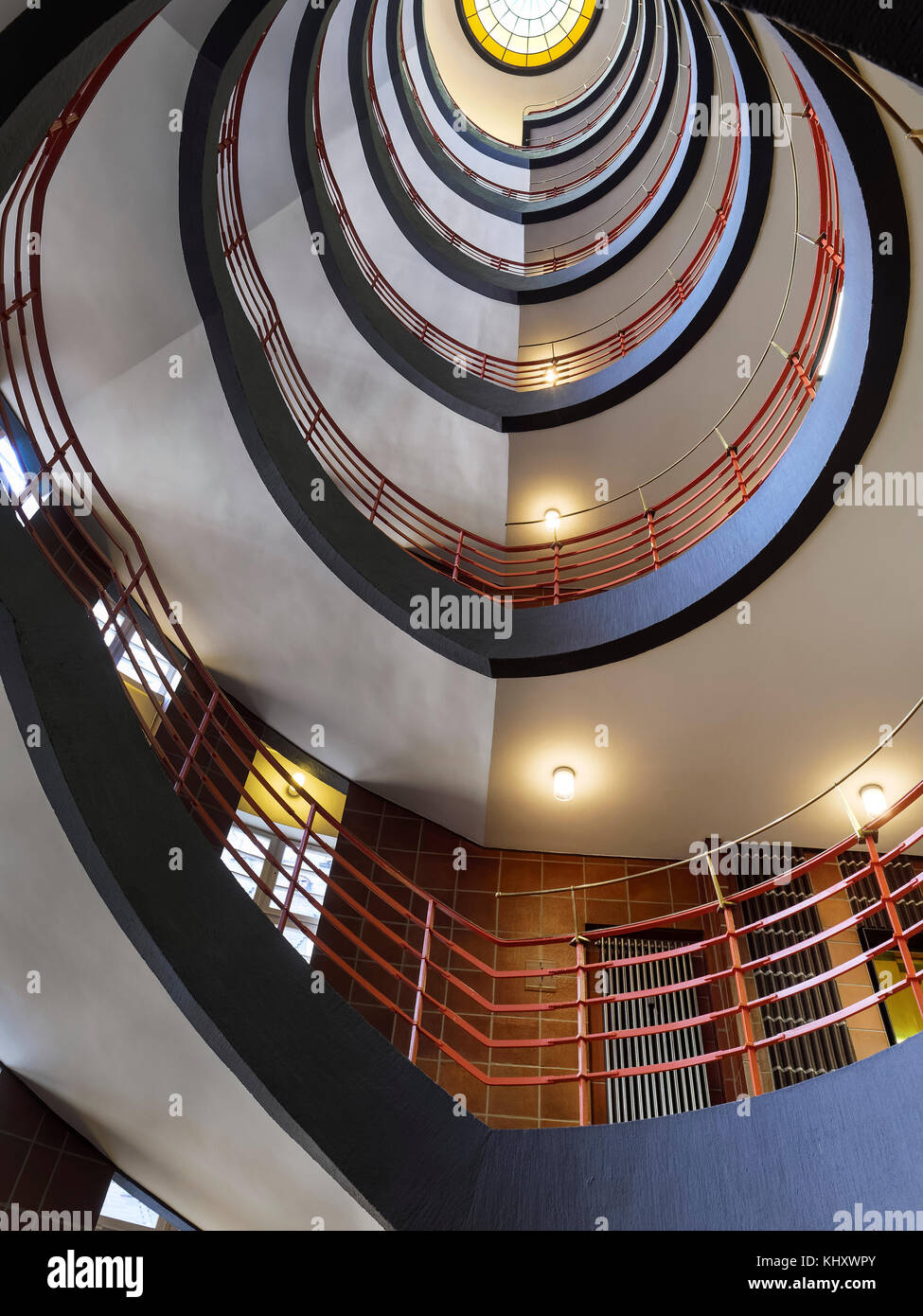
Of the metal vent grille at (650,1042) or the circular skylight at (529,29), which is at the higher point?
the circular skylight at (529,29)

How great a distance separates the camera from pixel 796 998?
309 inches

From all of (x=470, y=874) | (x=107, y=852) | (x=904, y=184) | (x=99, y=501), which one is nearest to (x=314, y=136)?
(x=99, y=501)

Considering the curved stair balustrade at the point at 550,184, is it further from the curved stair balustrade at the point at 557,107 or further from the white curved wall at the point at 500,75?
the white curved wall at the point at 500,75

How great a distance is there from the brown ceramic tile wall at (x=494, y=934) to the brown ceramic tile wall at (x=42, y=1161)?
2297mm

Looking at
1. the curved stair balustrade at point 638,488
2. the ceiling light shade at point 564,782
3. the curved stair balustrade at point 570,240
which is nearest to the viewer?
the curved stair balustrade at point 638,488

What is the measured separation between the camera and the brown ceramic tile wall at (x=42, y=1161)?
5277mm

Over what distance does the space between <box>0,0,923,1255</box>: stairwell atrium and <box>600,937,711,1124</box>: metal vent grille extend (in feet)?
0.11

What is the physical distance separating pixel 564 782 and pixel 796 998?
107 inches

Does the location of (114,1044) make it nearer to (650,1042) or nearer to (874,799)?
(650,1042)

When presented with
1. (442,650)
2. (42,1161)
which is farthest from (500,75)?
(42,1161)

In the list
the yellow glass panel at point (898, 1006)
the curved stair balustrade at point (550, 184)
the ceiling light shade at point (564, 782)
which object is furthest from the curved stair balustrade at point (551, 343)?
the yellow glass panel at point (898, 1006)

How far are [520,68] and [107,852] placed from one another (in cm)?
2033

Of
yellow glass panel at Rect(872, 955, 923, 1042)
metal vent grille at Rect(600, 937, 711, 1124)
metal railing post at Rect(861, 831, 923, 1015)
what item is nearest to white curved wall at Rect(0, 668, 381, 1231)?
metal railing post at Rect(861, 831, 923, 1015)

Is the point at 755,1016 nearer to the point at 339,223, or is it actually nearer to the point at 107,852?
the point at 107,852
